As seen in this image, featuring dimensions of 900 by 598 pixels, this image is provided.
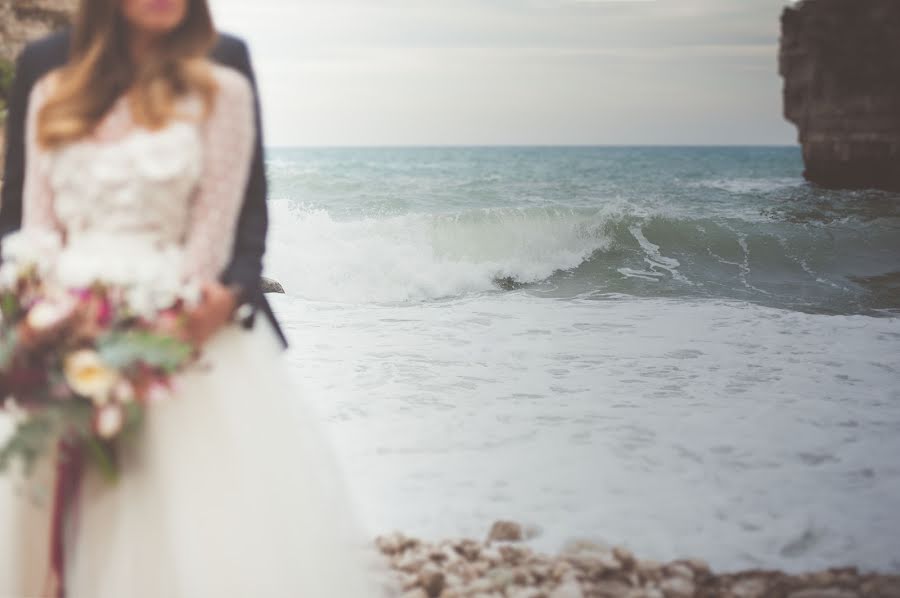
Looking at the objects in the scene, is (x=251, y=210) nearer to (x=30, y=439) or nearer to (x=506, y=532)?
(x=30, y=439)

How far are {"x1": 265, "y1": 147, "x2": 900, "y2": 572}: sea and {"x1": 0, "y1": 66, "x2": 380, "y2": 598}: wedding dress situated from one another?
2269 mm

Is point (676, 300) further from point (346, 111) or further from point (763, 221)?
point (346, 111)

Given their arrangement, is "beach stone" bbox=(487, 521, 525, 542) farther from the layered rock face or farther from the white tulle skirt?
the layered rock face

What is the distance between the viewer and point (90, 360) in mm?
1475

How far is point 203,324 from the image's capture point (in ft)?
5.36

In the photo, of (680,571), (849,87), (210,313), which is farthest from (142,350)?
(849,87)

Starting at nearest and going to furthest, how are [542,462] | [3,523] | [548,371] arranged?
[3,523], [542,462], [548,371]

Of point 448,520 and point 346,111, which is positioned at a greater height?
point 346,111

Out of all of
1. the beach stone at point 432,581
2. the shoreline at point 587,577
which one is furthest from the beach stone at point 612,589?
the beach stone at point 432,581

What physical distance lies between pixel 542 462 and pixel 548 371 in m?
2.13

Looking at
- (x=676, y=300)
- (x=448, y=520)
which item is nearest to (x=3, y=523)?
(x=448, y=520)

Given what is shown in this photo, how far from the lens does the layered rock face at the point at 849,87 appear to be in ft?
100

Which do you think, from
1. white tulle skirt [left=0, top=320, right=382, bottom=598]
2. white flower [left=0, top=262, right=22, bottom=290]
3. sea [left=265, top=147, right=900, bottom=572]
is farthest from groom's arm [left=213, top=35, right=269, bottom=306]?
sea [left=265, top=147, right=900, bottom=572]

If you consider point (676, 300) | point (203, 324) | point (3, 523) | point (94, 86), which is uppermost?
point (94, 86)
